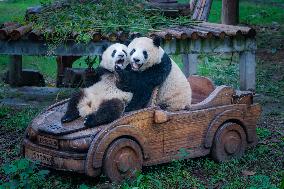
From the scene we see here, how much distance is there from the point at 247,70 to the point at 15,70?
4.09 m

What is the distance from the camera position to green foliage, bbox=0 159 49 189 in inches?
194

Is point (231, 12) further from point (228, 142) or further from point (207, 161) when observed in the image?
point (207, 161)

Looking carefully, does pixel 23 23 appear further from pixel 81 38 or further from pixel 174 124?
pixel 174 124

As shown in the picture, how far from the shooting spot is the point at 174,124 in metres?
5.66

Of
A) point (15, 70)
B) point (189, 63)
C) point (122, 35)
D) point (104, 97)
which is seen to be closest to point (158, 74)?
point (104, 97)

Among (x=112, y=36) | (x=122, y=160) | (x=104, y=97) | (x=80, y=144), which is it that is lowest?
(x=122, y=160)

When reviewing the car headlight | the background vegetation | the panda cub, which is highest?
the panda cub

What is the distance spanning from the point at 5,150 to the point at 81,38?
1.78m

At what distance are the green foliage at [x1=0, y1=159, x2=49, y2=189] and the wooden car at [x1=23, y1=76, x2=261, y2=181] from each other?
0.57 feet

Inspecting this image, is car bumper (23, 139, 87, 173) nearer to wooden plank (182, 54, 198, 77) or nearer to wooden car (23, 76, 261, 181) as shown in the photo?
wooden car (23, 76, 261, 181)

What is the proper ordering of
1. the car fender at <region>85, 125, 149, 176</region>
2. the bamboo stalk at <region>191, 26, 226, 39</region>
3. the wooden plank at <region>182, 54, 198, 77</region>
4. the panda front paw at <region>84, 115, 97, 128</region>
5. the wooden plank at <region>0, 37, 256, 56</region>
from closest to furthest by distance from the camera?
the car fender at <region>85, 125, 149, 176</region> → the panda front paw at <region>84, 115, 97, 128</region> → the wooden plank at <region>0, 37, 256, 56</region> → the bamboo stalk at <region>191, 26, 226, 39</region> → the wooden plank at <region>182, 54, 198, 77</region>

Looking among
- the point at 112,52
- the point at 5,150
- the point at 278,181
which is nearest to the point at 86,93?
the point at 112,52

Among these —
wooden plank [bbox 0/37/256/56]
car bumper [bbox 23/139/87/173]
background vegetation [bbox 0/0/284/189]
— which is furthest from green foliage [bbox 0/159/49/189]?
wooden plank [bbox 0/37/256/56]

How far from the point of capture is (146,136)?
5465 millimetres
